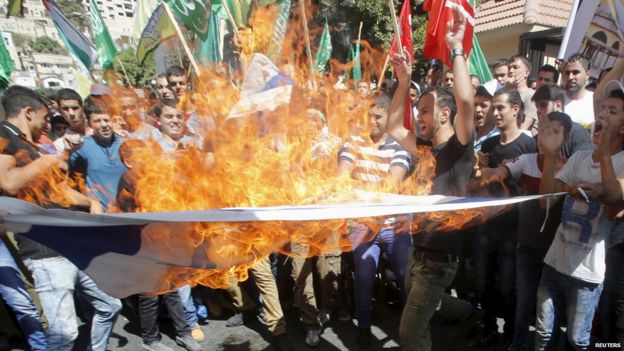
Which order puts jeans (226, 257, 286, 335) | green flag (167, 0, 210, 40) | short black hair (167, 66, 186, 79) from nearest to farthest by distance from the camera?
jeans (226, 257, 286, 335)
short black hair (167, 66, 186, 79)
green flag (167, 0, 210, 40)

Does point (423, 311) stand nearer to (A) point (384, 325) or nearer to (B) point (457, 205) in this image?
(B) point (457, 205)

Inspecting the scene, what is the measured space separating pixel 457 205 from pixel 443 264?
1.90ft

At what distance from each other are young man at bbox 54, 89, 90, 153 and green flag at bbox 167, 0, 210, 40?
8.47 ft

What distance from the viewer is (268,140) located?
346 centimetres

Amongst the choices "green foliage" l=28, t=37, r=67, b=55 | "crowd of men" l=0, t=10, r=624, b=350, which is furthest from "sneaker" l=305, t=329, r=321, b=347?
"green foliage" l=28, t=37, r=67, b=55

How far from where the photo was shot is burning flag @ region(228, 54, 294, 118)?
3.39 m

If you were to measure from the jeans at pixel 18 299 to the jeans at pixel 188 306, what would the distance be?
4.07 feet

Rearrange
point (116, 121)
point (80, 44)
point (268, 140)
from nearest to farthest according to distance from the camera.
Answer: point (268, 140) < point (116, 121) < point (80, 44)

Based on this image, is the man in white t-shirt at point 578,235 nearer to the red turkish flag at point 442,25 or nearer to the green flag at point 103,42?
the red turkish flag at point 442,25

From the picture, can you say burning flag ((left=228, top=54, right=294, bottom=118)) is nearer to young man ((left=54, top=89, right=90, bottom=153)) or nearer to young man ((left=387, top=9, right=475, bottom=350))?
young man ((left=387, top=9, right=475, bottom=350))

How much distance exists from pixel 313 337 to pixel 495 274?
1.93 m

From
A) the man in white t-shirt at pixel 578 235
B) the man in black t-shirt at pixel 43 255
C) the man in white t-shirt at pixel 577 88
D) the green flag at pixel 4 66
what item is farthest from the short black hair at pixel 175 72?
the man in white t-shirt at pixel 577 88

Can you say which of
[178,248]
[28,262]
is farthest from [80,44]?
[178,248]

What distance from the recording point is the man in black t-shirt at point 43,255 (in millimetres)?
2852
